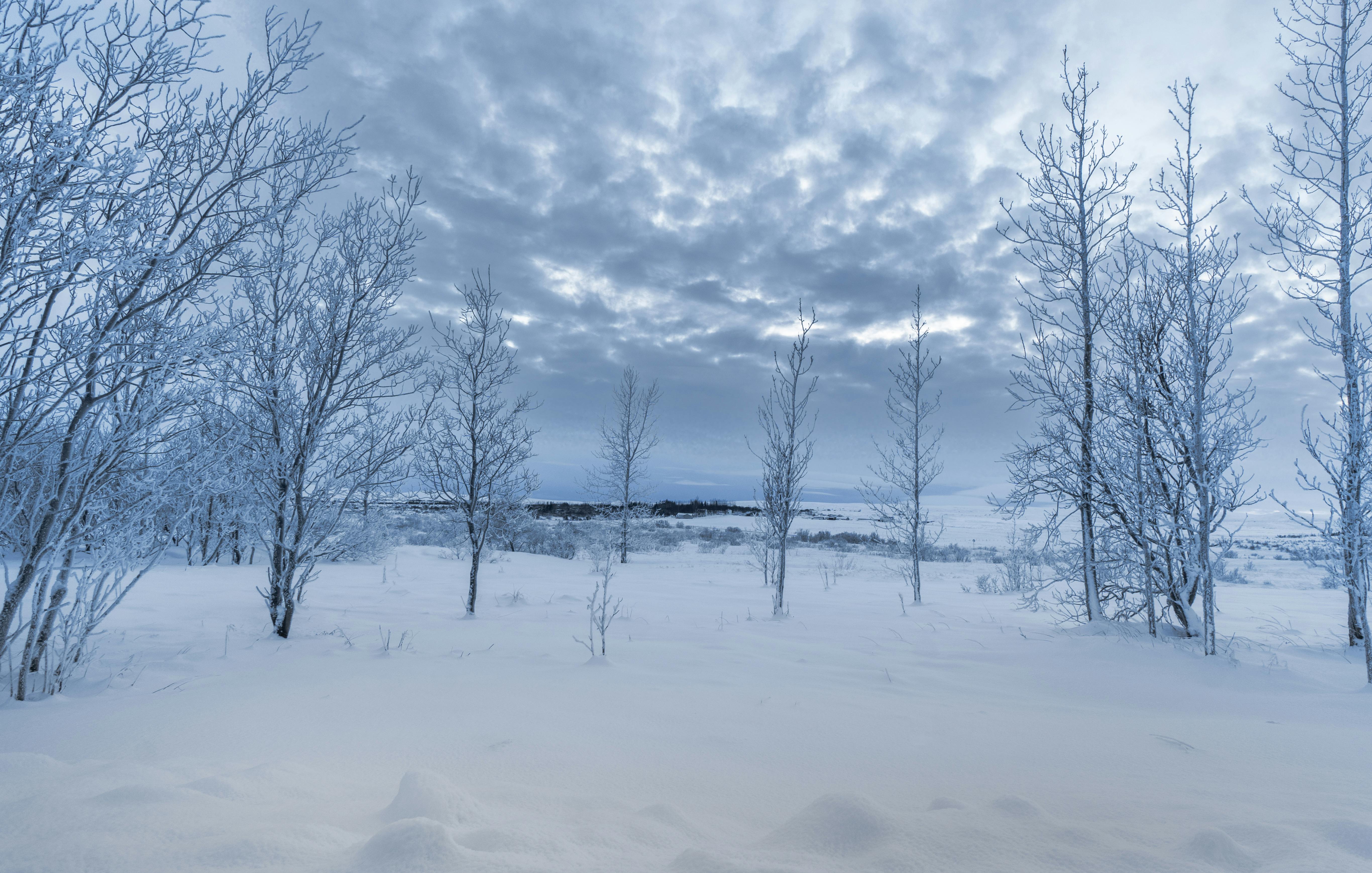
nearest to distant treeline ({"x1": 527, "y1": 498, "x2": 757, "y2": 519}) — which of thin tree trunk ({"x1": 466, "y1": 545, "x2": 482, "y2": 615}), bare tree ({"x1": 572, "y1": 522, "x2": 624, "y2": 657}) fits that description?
bare tree ({"x1": 572, "y1": 522, "x2": 624, "y2": 657})

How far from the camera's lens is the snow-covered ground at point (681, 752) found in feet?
6.07

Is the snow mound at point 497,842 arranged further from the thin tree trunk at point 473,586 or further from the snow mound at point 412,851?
the thin tree trunk at point 473,586

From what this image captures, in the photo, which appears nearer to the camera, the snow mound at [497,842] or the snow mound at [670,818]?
the snow mound at [497,842]

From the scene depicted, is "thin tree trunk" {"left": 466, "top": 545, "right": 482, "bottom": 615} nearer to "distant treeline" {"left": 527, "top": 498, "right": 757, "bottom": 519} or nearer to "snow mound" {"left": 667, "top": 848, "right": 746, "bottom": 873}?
"snow mound" {"left": 667, "top": 848, "right": 746, "bottom": 873}

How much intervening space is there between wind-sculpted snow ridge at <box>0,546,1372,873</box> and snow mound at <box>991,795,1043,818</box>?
0.04 feet

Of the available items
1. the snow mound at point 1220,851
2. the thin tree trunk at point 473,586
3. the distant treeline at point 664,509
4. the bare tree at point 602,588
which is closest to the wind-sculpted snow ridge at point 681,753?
the snow mound at point 1220,851

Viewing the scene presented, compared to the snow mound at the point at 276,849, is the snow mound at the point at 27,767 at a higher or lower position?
lower

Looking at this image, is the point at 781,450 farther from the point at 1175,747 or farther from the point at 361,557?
the point at 361,557

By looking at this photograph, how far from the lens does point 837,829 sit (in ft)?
6.47

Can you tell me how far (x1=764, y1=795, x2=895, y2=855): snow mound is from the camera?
74.7 inches

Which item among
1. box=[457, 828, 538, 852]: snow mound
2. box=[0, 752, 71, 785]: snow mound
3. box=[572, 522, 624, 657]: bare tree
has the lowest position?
box=[572, 522, 624, 657]: bare tree

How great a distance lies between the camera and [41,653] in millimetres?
4551

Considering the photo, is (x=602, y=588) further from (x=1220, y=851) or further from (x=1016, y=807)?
(x=1220, y=851)

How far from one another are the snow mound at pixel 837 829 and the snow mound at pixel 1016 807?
516mm
